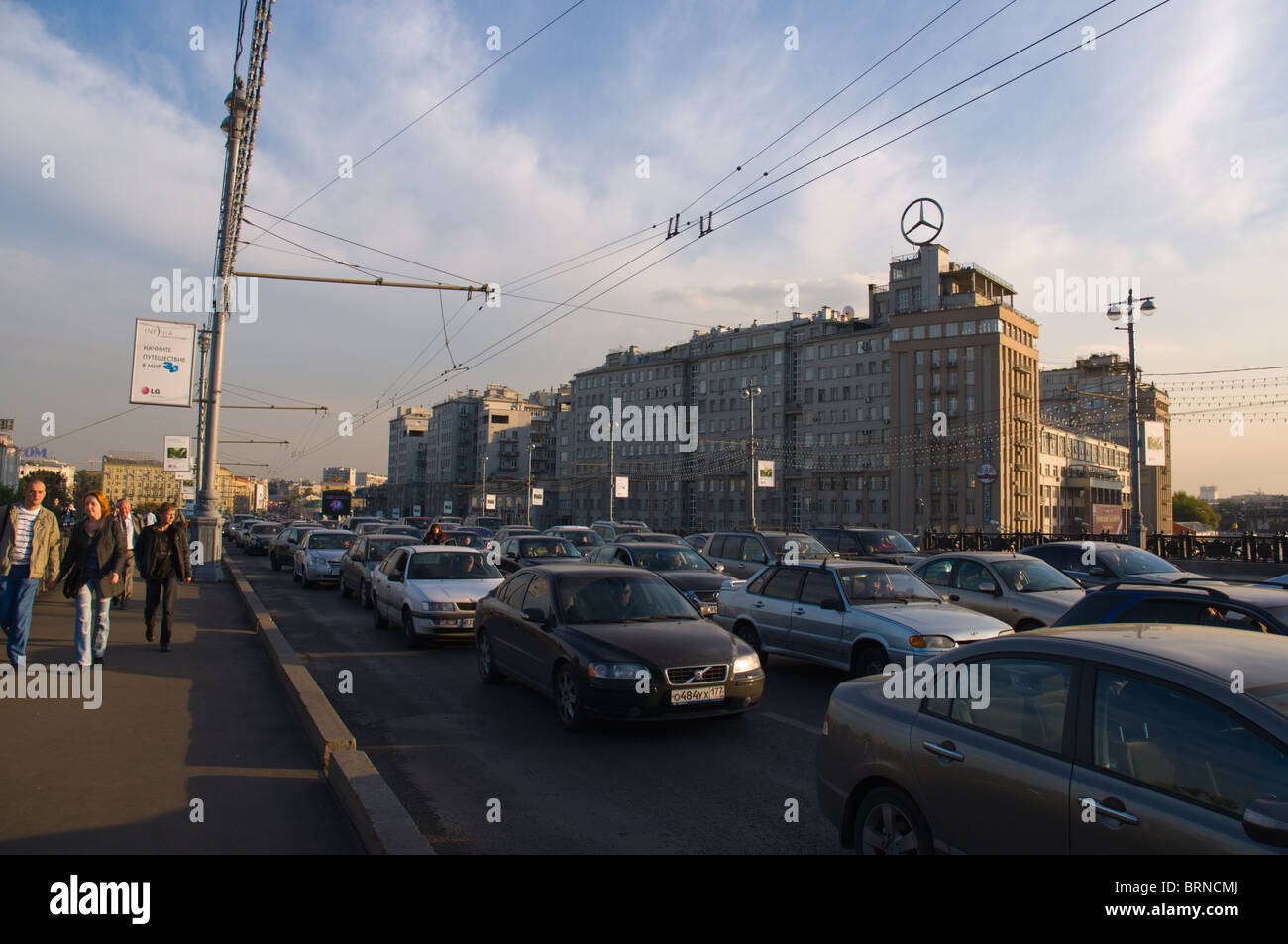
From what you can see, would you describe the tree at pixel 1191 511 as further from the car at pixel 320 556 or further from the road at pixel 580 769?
the road at pixel 580 769

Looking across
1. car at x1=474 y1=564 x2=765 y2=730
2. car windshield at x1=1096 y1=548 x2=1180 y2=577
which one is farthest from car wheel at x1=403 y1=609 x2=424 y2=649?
car windshield at x1=1096 y1=548 x2=1180 y2=577

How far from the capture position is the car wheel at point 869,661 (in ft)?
28.5

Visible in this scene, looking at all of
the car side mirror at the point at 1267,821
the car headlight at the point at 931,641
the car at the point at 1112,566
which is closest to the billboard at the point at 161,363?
the car headlight at the point at 931,641

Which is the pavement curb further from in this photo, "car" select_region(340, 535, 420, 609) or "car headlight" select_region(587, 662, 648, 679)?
"car" select_region(340, 535, 420, 609)

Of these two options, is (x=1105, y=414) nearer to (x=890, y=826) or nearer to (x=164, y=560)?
(x=164, y=560)

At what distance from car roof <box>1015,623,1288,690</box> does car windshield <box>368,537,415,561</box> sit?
15881mm

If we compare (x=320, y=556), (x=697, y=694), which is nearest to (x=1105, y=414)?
(x=320, y=556)

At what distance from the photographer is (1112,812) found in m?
3.04

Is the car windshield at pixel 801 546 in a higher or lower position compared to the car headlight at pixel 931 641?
higher

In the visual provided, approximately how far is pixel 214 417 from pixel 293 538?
10.7 m

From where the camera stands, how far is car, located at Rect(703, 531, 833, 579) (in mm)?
18344

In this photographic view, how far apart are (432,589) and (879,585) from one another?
21.9 feet
